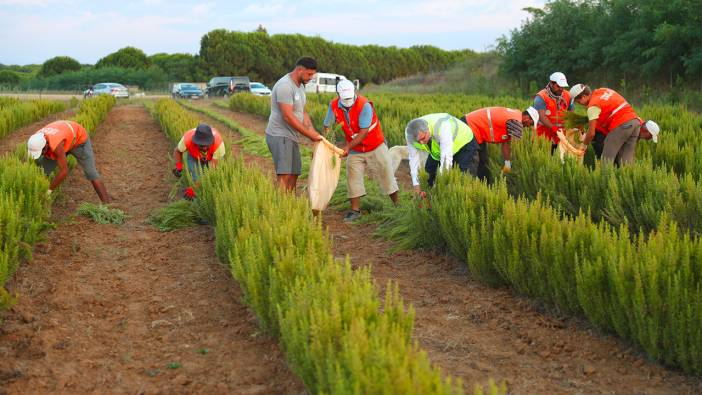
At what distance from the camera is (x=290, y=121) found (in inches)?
245

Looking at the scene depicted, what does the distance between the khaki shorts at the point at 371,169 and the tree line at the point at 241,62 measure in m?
38.5

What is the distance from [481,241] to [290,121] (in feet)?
7.71

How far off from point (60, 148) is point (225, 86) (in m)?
34.6

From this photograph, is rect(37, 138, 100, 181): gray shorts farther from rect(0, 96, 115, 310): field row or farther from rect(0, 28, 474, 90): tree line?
rect(0, 28, 474, 90): tree line

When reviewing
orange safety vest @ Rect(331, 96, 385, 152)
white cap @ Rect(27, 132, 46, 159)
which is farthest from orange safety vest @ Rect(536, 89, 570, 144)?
white cap @ Rect(27, 132, 46, 159)

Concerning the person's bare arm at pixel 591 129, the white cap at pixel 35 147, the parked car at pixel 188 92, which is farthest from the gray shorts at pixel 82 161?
the parked car at pixel 188 92

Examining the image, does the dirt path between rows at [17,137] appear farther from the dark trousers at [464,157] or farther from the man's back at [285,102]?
the dark trousers at [464,157]

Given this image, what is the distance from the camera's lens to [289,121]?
6.24 meters

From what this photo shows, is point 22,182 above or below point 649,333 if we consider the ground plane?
above

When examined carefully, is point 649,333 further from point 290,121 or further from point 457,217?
point 290,121

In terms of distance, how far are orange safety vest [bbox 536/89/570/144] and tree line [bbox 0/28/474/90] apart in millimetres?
37566

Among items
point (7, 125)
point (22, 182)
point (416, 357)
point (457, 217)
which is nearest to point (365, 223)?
point (457, 217)

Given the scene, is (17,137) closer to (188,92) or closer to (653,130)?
(653,130)

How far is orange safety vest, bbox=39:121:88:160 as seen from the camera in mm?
6609
